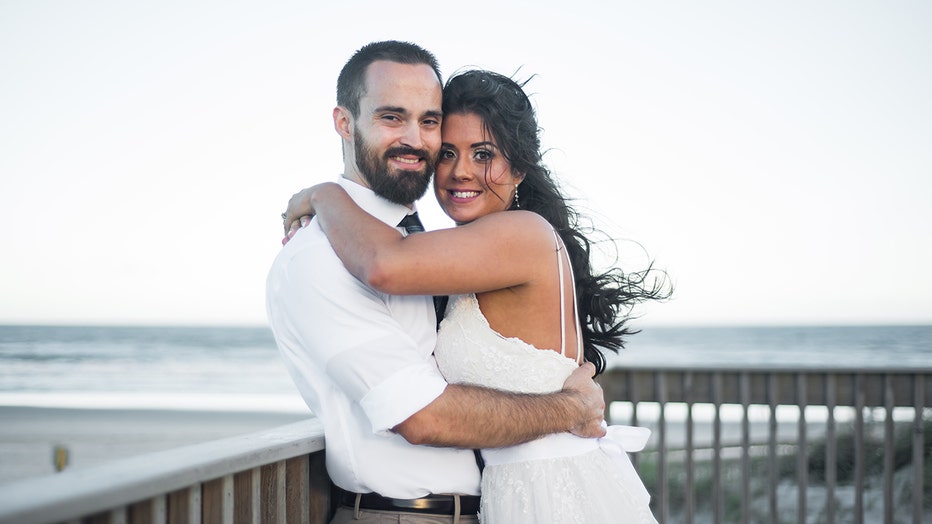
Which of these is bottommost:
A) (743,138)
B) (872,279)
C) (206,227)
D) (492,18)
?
(872,279)

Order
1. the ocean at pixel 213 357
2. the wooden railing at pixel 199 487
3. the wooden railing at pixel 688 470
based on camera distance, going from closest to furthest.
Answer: the wooden railing at pixel 199 487 → the wooden railing at pixel 688 470 → the ocean at pixel 213 357

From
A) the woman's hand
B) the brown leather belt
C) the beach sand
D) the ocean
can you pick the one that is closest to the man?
the brown leather belt

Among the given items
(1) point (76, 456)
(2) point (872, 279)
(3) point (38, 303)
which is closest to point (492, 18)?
(1) point (76, 456)

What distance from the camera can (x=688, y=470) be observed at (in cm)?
392

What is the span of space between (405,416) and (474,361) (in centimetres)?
36

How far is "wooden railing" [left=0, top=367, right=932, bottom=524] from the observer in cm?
108

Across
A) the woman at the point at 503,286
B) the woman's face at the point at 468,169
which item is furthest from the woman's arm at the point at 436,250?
the woman's face at the point at 468,169

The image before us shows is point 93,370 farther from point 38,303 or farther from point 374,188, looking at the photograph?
point 374,188

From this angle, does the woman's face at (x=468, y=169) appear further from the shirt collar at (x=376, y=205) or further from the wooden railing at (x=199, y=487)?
the wooden railing at (x=199, y=487)

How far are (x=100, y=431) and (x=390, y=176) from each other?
14.9m

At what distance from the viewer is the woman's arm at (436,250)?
162cm

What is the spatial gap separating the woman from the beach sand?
10.0 meters

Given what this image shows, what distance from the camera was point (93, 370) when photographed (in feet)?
78.6

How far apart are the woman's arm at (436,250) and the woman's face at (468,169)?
35cm
